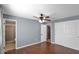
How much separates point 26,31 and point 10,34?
79 cm

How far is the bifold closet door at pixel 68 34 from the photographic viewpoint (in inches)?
125

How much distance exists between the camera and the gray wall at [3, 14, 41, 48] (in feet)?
11.0

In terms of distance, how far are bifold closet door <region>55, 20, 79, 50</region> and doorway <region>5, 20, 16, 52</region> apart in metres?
2.35

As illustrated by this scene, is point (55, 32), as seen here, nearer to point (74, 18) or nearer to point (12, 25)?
point (74, 18)

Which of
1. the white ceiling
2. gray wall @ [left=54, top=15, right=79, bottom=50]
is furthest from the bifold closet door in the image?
the white ceiling

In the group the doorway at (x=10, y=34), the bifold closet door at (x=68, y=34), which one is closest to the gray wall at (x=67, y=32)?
the bifold closet door at (x=68, y=34)

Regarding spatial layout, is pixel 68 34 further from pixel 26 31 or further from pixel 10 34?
pixel 10 34

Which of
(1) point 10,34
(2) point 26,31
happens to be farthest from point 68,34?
(1) point 10,34

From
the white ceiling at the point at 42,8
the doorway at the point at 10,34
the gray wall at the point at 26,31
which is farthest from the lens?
the gray wall at the point at 26,31

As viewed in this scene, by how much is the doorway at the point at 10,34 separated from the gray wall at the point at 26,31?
17 cm

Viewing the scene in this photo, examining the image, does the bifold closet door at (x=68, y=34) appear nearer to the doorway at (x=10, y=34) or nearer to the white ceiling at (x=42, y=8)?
the white ceiling at (x=42, y=8)

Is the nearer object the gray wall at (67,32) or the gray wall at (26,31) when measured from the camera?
the gray wall at (67,32)

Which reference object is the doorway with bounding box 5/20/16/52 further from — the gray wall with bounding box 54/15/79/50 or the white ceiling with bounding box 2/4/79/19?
the gray wall with bounding box 54/15/79/50
